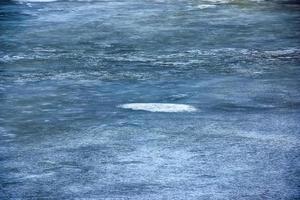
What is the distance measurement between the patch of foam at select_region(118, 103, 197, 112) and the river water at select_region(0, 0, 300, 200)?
0.06 ft

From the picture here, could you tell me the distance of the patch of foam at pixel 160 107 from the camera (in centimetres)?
725

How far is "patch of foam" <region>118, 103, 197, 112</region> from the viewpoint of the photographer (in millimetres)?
7250

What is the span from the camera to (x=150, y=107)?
739cm

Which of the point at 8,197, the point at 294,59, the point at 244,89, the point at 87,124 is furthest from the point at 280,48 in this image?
the point at 8,197

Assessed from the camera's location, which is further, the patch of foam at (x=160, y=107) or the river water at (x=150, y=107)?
the patch of foam at (x=160, y=107)

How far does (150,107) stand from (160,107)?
102 mm

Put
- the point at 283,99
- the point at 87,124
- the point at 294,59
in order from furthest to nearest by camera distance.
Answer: the point at 294,59 → the point at 283,99 → the point at 87,124

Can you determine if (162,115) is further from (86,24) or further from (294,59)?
(86,24)

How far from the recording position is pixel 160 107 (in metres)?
7.38

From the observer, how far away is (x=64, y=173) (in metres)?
5.33

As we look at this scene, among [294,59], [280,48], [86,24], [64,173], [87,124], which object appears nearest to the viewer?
[64,173]

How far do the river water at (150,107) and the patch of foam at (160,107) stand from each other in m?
0.02

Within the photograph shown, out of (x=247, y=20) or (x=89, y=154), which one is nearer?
(x=89, y=154)

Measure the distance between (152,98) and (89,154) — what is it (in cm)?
209
